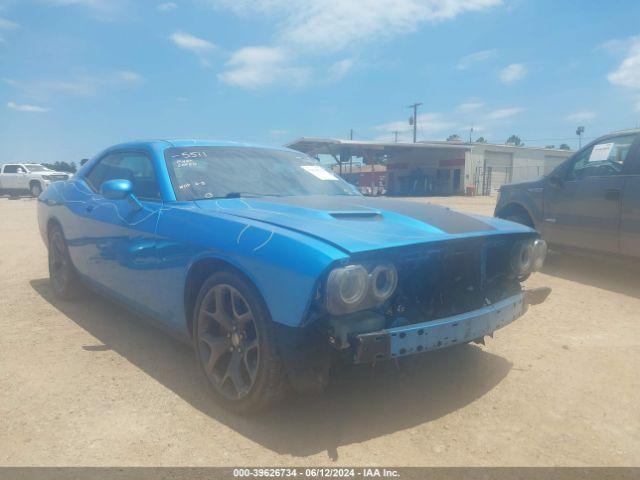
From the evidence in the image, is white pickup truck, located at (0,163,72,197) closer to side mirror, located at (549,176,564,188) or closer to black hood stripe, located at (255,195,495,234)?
side mirror, located at (549,176,564,188)

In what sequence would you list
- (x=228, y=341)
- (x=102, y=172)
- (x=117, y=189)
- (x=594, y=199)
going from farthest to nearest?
(x=594, y=199) → (x=102, y=172) → (x=117, y=189) → (x=228, y=341)

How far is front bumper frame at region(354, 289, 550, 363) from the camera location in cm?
204

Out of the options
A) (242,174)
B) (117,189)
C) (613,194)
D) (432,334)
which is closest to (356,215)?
(432,334)

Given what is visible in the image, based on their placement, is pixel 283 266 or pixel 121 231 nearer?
pixel 283 266

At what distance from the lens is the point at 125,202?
343 centimetres

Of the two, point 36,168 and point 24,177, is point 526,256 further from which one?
point 36,168

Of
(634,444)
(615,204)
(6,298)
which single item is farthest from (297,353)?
(615,204)

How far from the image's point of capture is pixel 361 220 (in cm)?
263

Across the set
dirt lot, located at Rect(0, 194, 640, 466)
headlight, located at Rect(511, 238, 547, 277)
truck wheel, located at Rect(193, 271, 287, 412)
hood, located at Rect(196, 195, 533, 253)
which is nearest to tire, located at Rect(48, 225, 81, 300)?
dirt lot, located at Rect(0, 194, 640, 466)

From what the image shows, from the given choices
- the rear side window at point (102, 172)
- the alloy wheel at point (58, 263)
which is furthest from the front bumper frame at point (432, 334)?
the alloy wheel at point (58, 263)

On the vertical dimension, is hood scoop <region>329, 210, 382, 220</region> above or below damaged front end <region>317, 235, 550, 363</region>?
above

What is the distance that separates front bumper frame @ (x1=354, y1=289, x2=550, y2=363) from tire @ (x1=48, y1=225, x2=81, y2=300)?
3.25 meters

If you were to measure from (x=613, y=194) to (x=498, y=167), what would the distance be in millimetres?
31071

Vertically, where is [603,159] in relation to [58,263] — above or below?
above
